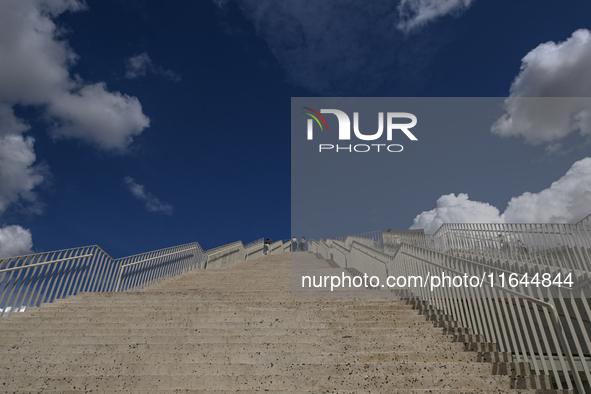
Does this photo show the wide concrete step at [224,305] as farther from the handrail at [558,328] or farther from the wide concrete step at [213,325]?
the handrail at [558,328]

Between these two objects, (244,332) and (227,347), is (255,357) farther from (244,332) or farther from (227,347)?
(244,332)

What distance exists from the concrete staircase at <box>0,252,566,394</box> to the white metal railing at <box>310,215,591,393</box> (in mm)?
342

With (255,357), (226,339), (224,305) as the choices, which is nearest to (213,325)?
(226,339)

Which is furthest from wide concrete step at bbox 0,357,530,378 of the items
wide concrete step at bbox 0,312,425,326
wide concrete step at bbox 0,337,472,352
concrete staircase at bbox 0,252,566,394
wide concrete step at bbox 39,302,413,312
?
wide concrete step at bbox 39,302,413,312

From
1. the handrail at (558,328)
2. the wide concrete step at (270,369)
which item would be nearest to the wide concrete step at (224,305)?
the wide concrete step at (270,369)

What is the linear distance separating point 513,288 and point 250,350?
3.87 meters

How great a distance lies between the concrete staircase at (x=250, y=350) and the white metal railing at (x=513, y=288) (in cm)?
34

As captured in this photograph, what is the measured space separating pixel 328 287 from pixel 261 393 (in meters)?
4.52

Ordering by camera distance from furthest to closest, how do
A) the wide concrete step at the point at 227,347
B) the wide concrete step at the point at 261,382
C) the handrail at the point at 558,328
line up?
the wide concrete step at the point at 227,347, the wide concrete step at the point at 261,382, the handrail at the point at 558,328

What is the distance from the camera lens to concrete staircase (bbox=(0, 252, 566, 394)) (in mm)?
3436

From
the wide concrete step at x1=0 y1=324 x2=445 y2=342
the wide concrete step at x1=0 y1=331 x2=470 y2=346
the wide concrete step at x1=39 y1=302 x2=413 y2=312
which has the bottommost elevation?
the wide concrete step at x1=0 y1=331 x2=470 y2=346

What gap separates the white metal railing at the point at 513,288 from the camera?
3.49 metres

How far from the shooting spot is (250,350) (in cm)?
397

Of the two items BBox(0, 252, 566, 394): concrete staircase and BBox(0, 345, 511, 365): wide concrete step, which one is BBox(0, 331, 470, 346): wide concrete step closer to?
BBox(0, 252, 566, 394): concrete staircase
